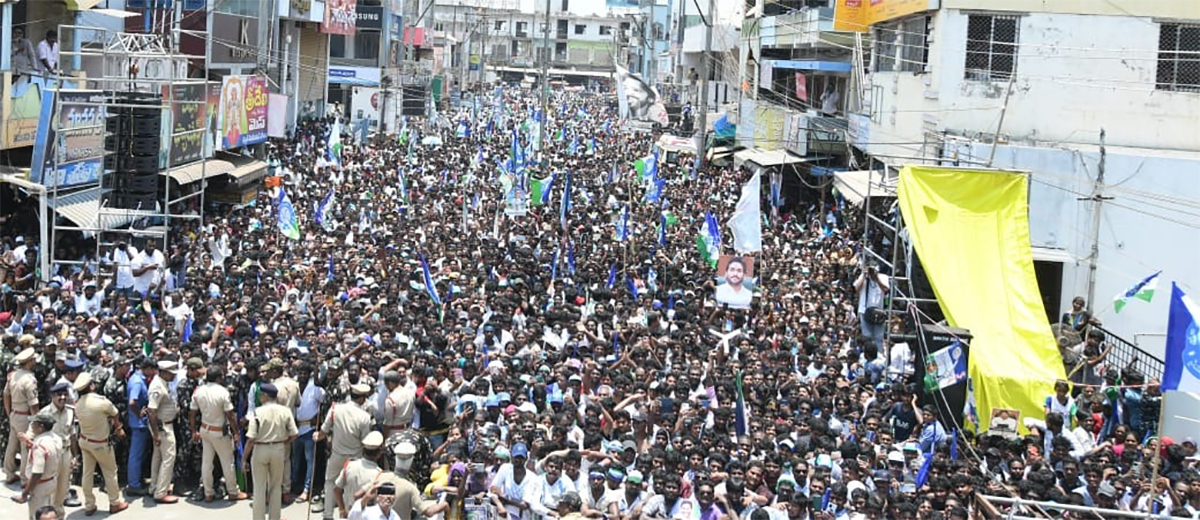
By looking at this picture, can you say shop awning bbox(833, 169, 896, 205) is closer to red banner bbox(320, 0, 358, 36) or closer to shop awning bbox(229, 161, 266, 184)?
shop awning bbox(229, 161, 266, 184)

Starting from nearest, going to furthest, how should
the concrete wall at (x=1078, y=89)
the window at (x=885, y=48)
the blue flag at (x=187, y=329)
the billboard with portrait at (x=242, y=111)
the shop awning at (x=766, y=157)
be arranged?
the blue flag at (x=187, y=329)
the concrete wall at (x=1078, y=89)
the billboard with portrait at (x=242, y=111)
the window at (x=885, y=48)
the shop awning at (x=766, y=157)

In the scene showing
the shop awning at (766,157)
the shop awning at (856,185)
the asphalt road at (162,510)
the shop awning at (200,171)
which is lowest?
the asphalt road at (162,510)

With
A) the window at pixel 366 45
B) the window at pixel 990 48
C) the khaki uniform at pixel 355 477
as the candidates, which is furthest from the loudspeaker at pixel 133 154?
the window at pixel 366 45

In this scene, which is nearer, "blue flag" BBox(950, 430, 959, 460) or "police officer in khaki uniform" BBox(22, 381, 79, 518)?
"police officer in khaki uniform" BBox(22, 381, 79, 518)

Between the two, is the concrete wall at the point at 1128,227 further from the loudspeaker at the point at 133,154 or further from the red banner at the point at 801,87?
the red banner at the point at 801,87

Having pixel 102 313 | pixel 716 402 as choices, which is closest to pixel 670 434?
pixel 716 402

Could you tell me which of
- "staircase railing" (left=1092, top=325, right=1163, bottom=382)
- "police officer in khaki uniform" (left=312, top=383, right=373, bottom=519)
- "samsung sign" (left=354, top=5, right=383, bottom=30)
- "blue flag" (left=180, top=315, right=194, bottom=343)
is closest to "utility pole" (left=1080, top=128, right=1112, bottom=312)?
"staircase railing" (left=1092, top=325, right=1163, bottom=382)

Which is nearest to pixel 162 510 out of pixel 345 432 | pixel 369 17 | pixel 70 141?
pixel 345 432
